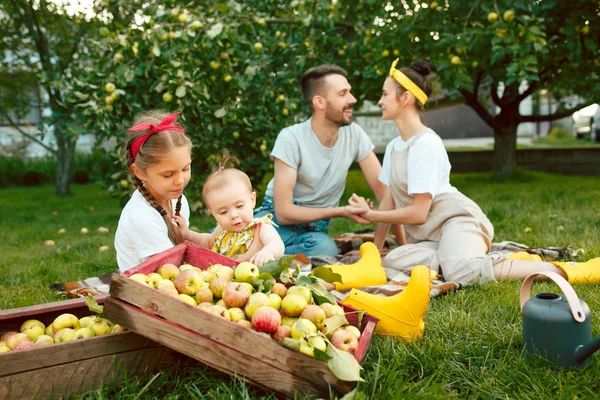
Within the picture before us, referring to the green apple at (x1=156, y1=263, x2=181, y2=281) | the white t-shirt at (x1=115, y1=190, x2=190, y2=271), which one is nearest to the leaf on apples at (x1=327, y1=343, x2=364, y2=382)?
the green apple at (x1=156, y1=263, x2=181, y2=281)

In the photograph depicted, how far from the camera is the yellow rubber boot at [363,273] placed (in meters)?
3.30

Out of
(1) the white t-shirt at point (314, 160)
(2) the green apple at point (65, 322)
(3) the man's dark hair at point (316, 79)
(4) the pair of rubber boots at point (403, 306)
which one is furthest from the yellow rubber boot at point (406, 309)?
(3) the man's dark hair at point (316, 79)

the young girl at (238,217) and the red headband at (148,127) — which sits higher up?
the red headband at (148,127)

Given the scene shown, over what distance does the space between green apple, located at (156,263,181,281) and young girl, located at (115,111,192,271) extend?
1.52 ft

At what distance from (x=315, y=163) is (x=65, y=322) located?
234 cm

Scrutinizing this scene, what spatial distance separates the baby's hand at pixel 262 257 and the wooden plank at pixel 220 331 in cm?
82

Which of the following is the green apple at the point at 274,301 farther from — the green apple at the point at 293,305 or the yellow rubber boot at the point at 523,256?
the yellow rubber boot at the point at 523,256

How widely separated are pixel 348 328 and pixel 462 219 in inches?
71.8

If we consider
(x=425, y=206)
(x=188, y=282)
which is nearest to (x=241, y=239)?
(x=188, y=282)

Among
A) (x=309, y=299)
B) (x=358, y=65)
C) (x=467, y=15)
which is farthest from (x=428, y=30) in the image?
(x=309, y=299)

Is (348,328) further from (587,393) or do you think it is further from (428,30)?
(428,30)

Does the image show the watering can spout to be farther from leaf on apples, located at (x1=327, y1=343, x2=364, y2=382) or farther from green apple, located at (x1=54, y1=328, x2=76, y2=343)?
green apple, located at (x1=54, y1=328, x2=76, y2=343)

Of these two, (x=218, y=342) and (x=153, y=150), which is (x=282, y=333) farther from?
(x=153, y=150)

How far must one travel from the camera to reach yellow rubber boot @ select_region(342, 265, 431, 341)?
239cm
